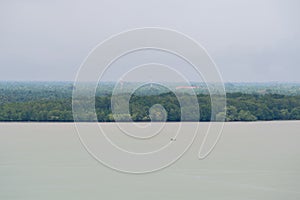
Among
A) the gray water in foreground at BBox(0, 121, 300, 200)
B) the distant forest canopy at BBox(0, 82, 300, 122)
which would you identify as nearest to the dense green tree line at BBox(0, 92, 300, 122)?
the distant forest canopy at BBox(0, 82, 300, 122)

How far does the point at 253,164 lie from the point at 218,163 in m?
0.49

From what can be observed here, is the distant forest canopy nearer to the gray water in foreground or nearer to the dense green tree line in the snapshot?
the dense green tree line

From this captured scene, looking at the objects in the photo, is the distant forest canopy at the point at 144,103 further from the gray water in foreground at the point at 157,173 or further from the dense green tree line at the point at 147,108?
the gray water in foreground at the point at 157,173

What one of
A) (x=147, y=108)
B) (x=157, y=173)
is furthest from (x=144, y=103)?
(x=157, y=173)

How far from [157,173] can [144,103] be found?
3.14 metres

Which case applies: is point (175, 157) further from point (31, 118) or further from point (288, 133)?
point (31, 118)

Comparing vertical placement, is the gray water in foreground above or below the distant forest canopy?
below

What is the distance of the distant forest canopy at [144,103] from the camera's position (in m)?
11.4

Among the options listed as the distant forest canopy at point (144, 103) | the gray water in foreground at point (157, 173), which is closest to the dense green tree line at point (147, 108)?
the distant forest canopy at point (144, 103)

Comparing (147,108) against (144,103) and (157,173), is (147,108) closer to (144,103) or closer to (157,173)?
(144,103)

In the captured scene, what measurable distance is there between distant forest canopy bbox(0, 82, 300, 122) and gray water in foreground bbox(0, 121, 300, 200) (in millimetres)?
696

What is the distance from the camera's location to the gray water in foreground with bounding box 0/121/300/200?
7.17m

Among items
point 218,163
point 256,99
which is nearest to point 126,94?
point 218,163

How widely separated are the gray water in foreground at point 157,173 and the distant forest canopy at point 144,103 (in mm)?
696
